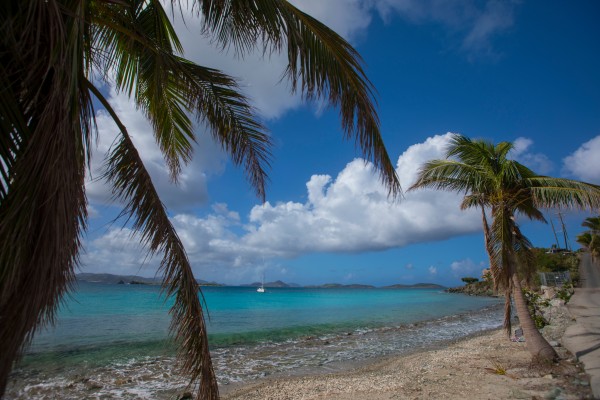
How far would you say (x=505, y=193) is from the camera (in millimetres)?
7562

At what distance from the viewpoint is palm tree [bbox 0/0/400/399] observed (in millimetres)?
1673

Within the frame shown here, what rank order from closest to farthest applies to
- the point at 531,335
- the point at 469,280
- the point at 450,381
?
1. the point at 450,381
2. the point at 531,335
3. the point at 469,280

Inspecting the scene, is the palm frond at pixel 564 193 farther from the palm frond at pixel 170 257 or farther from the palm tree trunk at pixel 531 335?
the palm frond at pixel 170 257

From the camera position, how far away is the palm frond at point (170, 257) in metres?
2.96

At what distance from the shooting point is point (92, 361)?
10.9m

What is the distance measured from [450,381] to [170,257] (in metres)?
6.49

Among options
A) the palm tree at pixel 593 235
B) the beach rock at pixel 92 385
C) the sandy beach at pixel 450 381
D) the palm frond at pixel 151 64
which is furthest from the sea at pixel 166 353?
the palm tree at pixel 593 235

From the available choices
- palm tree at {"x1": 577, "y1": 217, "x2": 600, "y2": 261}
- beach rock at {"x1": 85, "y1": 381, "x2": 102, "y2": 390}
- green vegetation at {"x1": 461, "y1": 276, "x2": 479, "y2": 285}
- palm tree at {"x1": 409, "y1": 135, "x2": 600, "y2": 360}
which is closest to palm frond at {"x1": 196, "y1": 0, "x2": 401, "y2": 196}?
palm tree at {"x1": 409, "y1": 135, "x2": 600, "y2": 360}

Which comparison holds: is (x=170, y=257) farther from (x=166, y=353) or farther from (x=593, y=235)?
(x=593, y=235)

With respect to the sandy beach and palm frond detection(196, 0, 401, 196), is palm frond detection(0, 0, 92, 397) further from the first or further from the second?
the sandy beach

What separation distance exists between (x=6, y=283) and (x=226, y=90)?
3.07 meters

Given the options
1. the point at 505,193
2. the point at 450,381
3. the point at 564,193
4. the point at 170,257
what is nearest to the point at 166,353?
the point at 450,381

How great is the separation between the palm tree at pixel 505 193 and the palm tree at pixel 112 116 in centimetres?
521

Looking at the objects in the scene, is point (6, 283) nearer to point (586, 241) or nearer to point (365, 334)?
point (365, 334)
